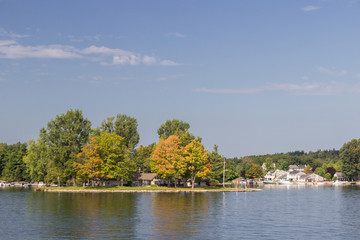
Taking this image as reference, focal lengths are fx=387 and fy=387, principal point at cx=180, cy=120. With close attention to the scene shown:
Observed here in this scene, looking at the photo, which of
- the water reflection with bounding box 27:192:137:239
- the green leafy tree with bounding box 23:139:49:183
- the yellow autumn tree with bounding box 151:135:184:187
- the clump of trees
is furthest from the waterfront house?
the water reflection with bounding box 27:192:137:239

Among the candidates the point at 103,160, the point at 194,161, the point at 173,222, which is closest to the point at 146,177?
the point at 103,160

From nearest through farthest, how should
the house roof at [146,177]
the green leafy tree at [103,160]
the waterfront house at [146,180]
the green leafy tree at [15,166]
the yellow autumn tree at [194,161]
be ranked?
1. the green leafy tree at [103,160]
2. the yellow autumn tree at [194,161]
3. the waterfront house at [146,180]
4. the house roof at [146,177]
5. the green leafy tree at [15,166]

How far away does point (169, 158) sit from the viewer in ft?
428

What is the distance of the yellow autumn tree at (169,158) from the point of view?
12875cm

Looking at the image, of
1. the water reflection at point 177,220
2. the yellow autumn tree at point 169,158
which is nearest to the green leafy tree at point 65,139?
the yellow autumn tree at point 169,158

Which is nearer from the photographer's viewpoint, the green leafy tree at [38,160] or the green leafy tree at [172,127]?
the green leafy tree at [38,160]

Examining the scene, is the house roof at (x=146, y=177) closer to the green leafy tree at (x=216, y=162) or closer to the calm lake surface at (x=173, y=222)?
the green leafy tree at (x=216, y=162)

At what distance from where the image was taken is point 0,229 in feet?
169

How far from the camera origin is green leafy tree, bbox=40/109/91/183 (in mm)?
128250

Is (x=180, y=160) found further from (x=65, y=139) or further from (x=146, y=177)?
(x=65, y=139)

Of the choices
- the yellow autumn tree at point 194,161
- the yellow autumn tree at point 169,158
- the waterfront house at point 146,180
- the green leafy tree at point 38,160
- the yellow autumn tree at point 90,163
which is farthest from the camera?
the waterfront house at point 146,180

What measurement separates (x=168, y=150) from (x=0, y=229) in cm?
8233

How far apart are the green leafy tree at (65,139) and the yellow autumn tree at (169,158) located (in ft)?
84.4

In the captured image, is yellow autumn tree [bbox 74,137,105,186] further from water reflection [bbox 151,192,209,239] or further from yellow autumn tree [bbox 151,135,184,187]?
water reflection [bbox 151,192,209,239]
